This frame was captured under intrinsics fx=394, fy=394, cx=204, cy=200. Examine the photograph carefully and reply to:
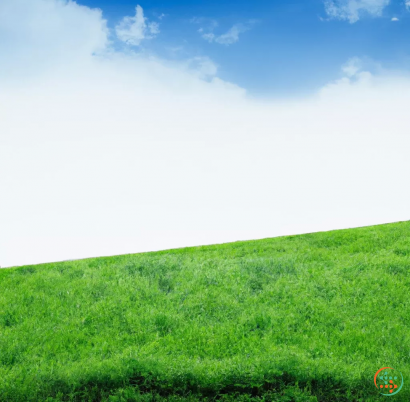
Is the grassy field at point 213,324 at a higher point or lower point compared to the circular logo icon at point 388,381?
higher

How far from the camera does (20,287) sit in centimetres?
776

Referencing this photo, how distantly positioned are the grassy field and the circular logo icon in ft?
0.27

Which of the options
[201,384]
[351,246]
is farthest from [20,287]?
[351,246]

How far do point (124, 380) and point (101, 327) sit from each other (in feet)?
5.13

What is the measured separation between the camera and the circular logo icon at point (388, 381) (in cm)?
460

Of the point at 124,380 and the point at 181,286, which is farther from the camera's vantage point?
the point at 181,286

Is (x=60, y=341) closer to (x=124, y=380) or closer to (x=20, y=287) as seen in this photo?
(x=124, y=380)

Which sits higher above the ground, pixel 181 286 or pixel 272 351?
pixel 181 286

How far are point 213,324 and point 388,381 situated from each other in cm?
256

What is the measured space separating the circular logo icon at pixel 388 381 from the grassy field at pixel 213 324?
0.27ft

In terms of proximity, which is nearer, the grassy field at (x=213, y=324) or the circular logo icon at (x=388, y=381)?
the circular logo icon at (x=388, y=381)

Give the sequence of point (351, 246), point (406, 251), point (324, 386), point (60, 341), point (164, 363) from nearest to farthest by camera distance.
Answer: point (324, 386) → point (164, 363) → point (60, 341) → point (406, 251) → point (351, 246)

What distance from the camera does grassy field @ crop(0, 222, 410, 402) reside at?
474 cm

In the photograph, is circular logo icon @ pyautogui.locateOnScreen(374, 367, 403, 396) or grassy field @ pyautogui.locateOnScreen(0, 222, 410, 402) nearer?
circular logo icon @ pyautogui.locateOnScreen(374, 367, 403, 396)
